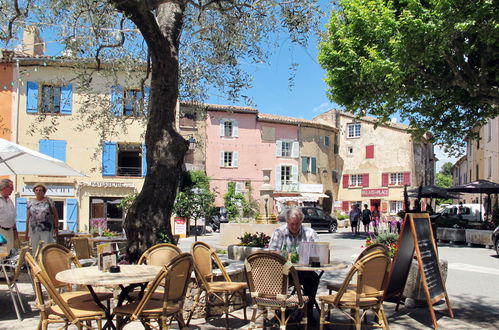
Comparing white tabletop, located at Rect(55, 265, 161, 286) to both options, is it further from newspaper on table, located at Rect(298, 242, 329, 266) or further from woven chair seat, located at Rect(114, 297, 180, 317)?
newspaper on table, located at Rect(298, 242, 329, 266)

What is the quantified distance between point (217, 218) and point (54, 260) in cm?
2677

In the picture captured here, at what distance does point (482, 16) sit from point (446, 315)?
8462 mm

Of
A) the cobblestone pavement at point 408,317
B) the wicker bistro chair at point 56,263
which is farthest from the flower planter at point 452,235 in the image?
the wicker bistro chair at point 56,263

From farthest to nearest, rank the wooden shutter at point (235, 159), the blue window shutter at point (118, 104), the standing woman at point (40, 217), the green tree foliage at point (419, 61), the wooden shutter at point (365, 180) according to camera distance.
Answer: the wooden shutter at point (365, 180)
the wooden shutter at point (235, 159)
the green tree foliage at point (419, 61)
the blue window shutter at point (118, 104)
the standing woman at point (40, 217)

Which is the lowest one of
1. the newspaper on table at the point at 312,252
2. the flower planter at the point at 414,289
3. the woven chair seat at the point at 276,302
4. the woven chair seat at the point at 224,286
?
the flower planter at the point at 414,289

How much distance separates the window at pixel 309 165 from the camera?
42.0m

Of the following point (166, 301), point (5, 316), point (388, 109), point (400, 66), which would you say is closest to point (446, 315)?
point (166, 301)

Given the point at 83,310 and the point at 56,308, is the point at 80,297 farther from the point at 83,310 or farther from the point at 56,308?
the point at 83,310

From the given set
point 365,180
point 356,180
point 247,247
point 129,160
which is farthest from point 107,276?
point 356,180

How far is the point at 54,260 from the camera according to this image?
203 inches

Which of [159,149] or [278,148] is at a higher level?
[278,148]

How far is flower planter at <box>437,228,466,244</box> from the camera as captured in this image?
1908cm

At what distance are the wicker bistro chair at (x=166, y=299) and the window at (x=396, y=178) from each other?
4155cm

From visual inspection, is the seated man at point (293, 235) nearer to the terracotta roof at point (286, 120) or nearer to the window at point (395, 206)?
the terracotta roof at point (286, 120)
